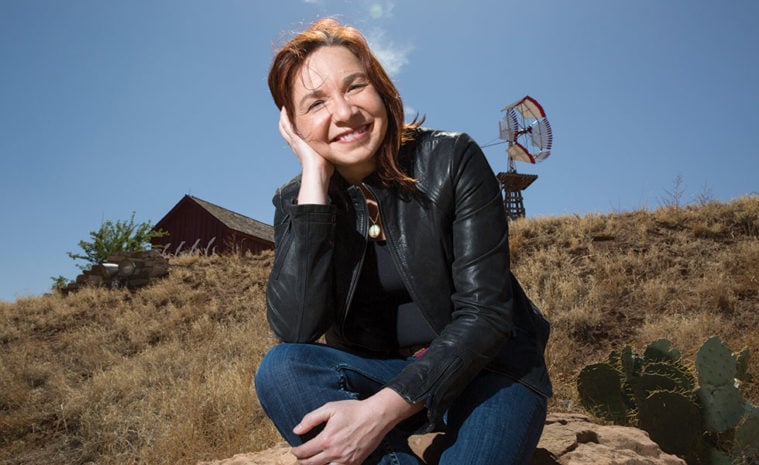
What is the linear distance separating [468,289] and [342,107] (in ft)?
2.60

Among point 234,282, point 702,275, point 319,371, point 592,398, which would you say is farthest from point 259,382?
point 234,282

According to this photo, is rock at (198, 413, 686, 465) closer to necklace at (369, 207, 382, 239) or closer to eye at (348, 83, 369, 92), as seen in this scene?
necklace at (369, 207, 382, 239)

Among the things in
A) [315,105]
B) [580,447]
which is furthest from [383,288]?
[580,447]

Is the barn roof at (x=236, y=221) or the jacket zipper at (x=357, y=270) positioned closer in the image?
the jacket zipper at (x=357, y=270)

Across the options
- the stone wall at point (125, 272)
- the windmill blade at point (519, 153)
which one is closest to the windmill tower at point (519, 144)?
the windmill blade at point (519, 153)

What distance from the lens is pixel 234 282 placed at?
10.2 m

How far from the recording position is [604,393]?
3471 mm

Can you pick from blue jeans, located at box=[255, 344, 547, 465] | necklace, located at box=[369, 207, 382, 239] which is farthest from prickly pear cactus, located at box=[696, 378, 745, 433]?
necklace, located at box=[369, 207, 382, 239]

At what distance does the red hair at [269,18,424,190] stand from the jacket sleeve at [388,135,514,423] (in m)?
0.18

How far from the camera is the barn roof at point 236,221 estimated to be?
18.7m

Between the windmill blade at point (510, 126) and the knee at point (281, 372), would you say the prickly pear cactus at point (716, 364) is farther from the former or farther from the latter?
the windmill blade at point (510, 126)

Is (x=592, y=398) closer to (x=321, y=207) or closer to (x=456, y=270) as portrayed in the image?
(x=456, y=270)

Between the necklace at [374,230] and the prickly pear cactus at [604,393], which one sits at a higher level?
the necklace at [374,230]

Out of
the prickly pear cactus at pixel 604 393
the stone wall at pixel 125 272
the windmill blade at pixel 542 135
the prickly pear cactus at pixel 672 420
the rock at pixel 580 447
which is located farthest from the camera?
the windmill blade at pixel 542 135
